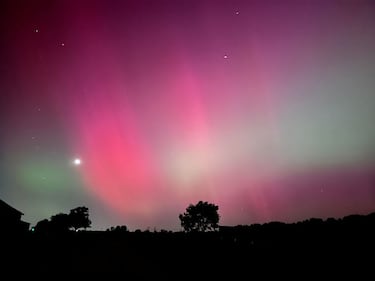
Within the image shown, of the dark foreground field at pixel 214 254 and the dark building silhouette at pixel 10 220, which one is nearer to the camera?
the dark foreground field at pixel 214 254

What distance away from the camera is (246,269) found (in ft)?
72.5

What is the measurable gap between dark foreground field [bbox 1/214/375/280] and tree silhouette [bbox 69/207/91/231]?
81345mm

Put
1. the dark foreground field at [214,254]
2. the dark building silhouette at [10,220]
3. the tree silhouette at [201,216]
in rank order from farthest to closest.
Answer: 1. the tree silhouette at [201,216]
2. the dark building silhouette at [10,220]
3. the dark foreground field at [214,254]

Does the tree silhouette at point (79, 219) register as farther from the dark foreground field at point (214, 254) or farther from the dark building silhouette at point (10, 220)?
the dark foreground field at point (214, 254)

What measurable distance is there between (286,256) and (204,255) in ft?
Answer: 21.8

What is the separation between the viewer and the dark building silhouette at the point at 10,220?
1826 inches

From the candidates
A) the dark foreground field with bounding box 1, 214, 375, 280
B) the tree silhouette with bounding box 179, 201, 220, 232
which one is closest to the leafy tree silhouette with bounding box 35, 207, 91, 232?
the tree silhouette with bounding box 179, 201, 220, 232

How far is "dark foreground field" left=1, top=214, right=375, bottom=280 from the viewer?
2056 centimetres

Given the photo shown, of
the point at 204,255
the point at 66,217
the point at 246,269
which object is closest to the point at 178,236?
the point at 204,255

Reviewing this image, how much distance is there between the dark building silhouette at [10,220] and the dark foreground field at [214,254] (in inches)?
752

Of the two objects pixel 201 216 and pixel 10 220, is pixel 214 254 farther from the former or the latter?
pixel 201 216

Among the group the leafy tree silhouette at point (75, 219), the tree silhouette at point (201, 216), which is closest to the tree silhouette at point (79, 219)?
the leafy tree silhouette at point (75, 219)

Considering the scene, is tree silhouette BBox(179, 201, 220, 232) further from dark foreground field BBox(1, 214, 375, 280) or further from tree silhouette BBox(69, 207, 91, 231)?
dark foreground field BBox(1, 214, 375, 280)

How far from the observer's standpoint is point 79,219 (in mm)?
107438
